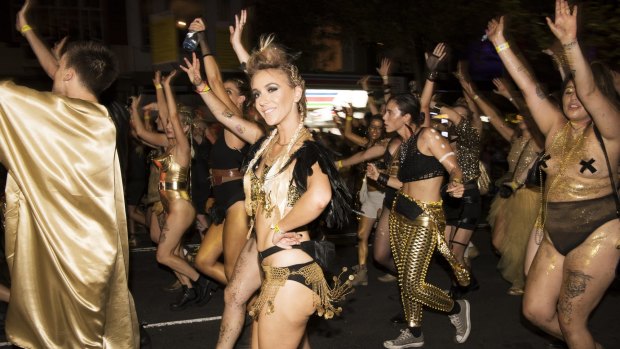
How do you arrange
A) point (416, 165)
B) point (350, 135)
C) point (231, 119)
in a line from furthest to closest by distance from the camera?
1. point (350, 135)
2. point (416, 165)
3. point (231, 119)

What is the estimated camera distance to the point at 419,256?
4.87 meters

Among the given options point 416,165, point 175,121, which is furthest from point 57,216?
point 416,165

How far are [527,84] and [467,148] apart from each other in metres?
2.89

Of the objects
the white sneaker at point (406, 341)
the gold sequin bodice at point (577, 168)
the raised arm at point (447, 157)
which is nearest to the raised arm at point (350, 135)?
the raised arm at point (447, 157)

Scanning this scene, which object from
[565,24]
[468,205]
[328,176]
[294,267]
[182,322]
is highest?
[565,24]

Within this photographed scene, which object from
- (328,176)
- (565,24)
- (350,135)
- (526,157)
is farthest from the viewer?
(350,135)

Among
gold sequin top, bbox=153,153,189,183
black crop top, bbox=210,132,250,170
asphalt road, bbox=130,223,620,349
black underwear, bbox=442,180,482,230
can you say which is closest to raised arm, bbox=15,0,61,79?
black crop top, bbox=210,132,250,170

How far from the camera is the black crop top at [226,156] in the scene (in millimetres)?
5184

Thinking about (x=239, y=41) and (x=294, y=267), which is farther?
(x=239, y=41)

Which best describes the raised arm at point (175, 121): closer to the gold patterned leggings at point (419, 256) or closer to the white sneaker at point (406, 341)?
the gold patterned leggings at point (419, 256)

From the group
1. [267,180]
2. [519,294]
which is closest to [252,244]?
[267,180]

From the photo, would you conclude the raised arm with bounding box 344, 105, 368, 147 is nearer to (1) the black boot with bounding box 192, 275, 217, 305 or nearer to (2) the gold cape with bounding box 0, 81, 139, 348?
(1) the black boot with bounding box 192, 275, 217, 305

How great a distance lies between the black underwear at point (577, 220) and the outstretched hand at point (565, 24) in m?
1.04

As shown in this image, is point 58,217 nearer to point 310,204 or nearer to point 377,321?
point 310,204
